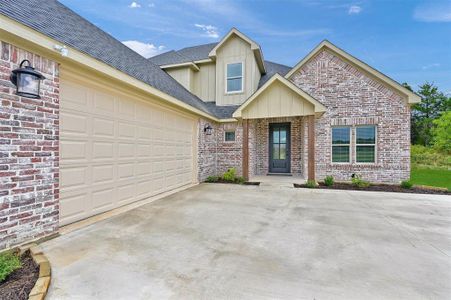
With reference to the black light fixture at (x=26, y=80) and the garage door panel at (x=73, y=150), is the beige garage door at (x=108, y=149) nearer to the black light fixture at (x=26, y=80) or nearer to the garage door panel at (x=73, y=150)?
the garage door panel at (x=73, y=150)

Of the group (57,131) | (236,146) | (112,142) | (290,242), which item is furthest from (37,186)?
(236,146)

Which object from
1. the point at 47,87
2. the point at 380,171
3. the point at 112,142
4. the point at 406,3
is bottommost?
the point at 380,171

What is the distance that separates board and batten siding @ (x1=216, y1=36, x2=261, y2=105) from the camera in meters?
10.4

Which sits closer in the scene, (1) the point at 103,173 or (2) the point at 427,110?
(1) the point at 103,173

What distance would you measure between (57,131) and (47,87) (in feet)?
2.28

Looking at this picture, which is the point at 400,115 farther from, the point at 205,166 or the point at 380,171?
the point at 205,166

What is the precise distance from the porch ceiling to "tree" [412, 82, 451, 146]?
25867 millimetres

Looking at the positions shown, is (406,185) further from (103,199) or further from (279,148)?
(103,199)

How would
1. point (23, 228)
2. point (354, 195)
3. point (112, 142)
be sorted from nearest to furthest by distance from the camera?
1. point (23, 228)
2. point (112, 142)
3. point (354, 195)

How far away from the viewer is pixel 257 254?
9.25 feet

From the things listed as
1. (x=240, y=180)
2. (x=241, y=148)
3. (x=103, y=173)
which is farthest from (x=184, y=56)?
(x=103, y=173)

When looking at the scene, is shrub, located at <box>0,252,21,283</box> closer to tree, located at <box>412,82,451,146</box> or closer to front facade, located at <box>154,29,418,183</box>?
front facade, located at <box>154,29,418,183</box>

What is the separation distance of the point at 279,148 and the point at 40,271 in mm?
9709

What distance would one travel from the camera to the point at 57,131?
3.45 meters
